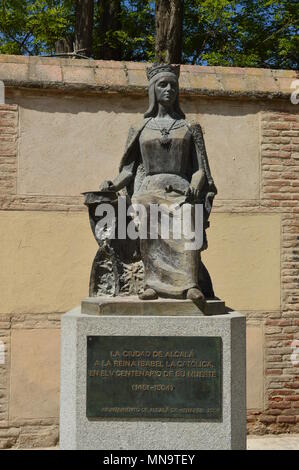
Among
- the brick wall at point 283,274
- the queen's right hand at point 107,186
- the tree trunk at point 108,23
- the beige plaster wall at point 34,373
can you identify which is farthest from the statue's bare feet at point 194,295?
the tree trunk at point 108,23

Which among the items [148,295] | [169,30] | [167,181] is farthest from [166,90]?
[169,30]

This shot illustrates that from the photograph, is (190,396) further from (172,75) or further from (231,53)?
(231,53)

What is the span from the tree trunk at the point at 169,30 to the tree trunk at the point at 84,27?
205 cm

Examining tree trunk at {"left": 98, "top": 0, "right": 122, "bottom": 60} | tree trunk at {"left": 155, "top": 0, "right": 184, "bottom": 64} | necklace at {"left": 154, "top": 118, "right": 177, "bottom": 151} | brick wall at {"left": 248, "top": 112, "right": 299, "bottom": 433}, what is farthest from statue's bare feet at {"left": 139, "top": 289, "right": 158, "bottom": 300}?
tree trunk at {"left": 98, "top": 0, "right": 122, "bottom": 60}

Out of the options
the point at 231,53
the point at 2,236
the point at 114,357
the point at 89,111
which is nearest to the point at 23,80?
the point at 89,111

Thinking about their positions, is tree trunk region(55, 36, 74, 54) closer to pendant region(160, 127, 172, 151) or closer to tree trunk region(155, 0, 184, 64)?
tree trunk region(155, 0, 184, 64)

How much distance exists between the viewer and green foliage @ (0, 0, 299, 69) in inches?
515

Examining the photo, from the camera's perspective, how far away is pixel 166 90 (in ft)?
16.4

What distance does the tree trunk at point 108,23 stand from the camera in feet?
47.9

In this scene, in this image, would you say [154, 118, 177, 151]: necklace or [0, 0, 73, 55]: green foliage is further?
[0, 0, 73, 55]: green foliage

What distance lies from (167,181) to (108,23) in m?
11.0

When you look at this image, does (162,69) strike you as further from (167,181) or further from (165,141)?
(167,181)

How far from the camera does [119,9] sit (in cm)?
1505

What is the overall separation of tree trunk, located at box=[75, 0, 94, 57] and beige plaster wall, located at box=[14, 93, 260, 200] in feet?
18.3
